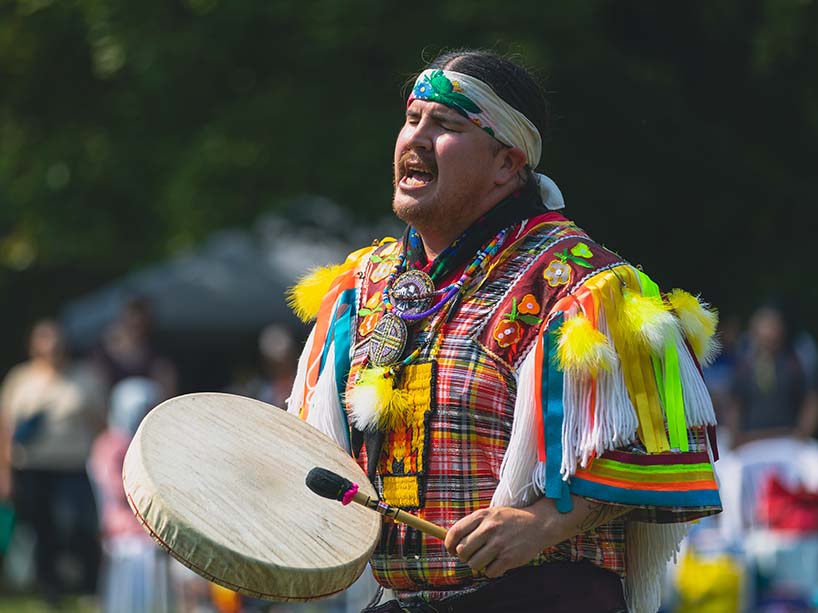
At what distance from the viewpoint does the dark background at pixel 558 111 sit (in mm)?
9664

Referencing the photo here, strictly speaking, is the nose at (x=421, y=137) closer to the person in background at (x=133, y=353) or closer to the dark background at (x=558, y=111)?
the dark background at (x=558, y=111)

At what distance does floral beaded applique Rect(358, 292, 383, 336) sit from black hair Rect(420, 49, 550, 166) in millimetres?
508

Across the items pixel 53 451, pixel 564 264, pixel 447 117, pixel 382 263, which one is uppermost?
pixel 447 117

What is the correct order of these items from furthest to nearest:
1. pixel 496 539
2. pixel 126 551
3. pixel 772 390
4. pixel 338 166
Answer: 1. pixel 338 166
2. pixel 772 390
3. pixel 126 551
4. pixel 496 539

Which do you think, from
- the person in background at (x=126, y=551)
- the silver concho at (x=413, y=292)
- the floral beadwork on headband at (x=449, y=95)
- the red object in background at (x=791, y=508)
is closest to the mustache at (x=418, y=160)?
the floral beadwork on headband at (x=449, y=95)

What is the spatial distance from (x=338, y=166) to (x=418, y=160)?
22.5 ft

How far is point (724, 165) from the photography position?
1036cm

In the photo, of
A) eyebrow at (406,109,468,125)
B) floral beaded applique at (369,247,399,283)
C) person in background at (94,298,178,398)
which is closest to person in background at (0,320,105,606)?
person in background at (94,298,178,398)

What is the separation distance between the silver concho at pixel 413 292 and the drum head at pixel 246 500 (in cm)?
32

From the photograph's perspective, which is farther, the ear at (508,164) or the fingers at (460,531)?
the ear at (508,164)

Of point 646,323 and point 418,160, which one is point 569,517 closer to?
point 646,323

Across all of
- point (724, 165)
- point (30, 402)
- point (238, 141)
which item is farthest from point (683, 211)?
point (30, 402)

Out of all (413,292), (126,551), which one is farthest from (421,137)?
(126,551)

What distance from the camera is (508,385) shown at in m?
3.09
